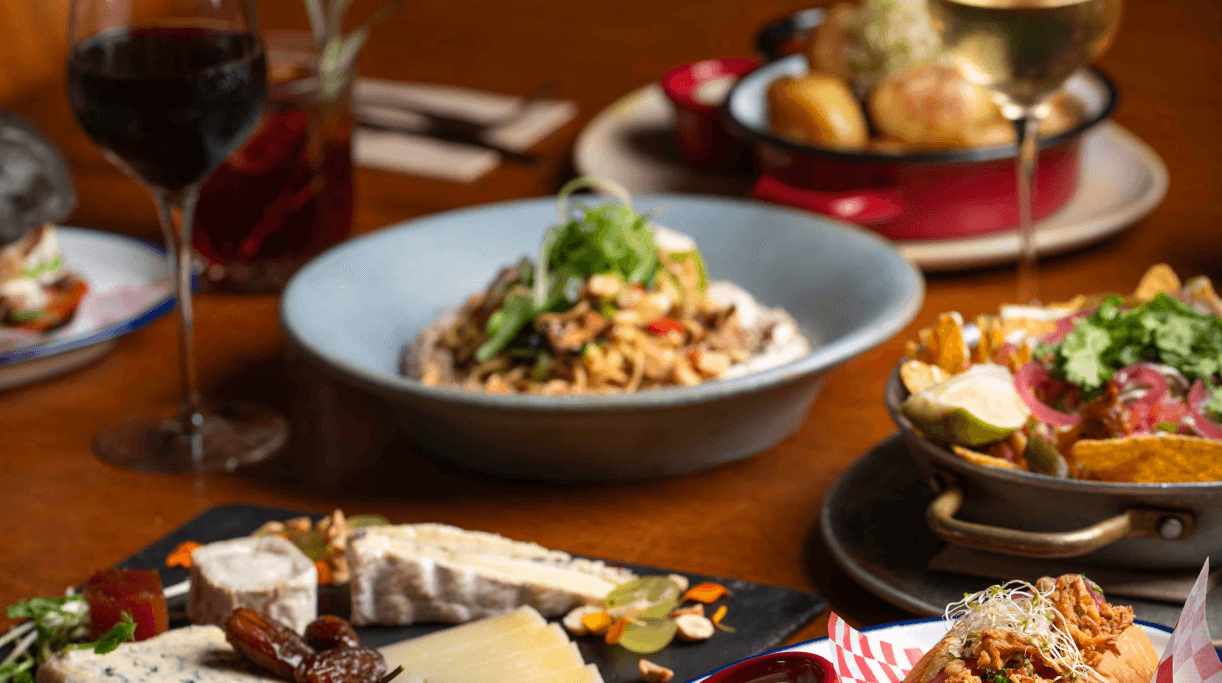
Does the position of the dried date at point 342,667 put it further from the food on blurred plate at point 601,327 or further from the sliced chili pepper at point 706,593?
the food on blurred plate at point 601,327

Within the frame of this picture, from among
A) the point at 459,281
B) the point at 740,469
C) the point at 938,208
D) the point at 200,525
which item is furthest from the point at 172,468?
the point at 938,208

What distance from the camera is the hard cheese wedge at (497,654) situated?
31.3 inches

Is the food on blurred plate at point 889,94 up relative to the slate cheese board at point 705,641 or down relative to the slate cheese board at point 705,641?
up

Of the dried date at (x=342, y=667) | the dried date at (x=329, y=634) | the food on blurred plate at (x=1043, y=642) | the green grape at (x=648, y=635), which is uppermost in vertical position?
the food on blurred plate at (x=1043, y=642)

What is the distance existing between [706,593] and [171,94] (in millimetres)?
624

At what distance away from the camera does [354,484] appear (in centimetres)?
Result: 113

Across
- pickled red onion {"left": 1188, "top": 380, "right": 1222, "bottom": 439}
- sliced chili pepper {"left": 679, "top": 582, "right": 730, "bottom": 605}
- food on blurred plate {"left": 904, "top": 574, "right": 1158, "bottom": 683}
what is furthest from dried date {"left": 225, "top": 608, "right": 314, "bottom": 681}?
pickled red onion {"left": 1188, "top": 380, "right": 1222, "bottom": 439}

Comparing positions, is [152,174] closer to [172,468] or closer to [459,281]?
[172,468]

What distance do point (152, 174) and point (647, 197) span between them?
57 centimetres

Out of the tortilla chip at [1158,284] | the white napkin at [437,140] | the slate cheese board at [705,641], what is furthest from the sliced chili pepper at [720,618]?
the white napkin at [437,140]

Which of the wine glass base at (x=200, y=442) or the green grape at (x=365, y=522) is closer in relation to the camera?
the green grape at (x=365, y=522)

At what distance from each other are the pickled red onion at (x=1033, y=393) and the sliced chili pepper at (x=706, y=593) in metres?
0.25

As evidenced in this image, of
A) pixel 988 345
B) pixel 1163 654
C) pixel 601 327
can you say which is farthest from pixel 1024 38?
pixel 1163 654

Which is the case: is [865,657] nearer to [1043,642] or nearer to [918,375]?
[1043,642]
